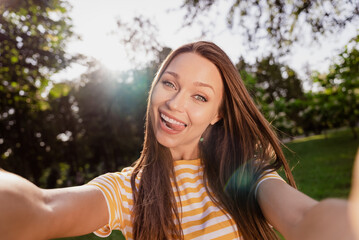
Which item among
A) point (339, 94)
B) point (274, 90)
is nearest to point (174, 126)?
point (339, 94)

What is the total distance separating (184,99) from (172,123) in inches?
8.2

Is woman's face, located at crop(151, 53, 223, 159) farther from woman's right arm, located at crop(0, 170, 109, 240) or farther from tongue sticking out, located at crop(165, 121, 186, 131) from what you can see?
woman's right arm, located at crop(0, 170, 109, 240)

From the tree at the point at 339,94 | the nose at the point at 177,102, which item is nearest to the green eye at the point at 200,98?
the nose at the point at 177,102

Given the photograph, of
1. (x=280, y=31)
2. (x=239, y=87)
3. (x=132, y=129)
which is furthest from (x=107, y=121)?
(x=239, y=87)

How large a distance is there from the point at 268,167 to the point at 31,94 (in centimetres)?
913

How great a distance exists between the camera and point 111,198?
5.88 ft

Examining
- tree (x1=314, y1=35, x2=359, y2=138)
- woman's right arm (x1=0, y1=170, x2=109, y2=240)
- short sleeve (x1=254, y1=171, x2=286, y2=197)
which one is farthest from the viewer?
tree (x1=314, y1=35, x2=359, y2=138)

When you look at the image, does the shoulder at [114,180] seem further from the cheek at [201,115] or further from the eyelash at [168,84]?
the eyelash at [168,84]

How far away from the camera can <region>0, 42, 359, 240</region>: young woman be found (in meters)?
1.18

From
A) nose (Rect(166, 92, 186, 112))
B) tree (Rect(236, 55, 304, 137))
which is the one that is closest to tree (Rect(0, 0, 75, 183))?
tree (Rect(236, 55, 304, 137))

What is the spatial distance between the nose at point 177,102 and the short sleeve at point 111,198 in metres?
0.68

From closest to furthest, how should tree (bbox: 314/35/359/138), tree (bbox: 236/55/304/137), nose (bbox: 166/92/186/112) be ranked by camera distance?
nose (bbox: 166/92/186/112) → tree (bbox: 236/55/304/137) → tree (bbox: 314/35/359/138)

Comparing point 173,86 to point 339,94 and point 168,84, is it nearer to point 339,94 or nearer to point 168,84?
point 168,84

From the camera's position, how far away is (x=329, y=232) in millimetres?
1122
